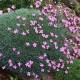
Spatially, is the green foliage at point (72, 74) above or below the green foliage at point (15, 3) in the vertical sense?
below

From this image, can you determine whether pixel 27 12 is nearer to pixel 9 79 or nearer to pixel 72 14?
pixel 9 79

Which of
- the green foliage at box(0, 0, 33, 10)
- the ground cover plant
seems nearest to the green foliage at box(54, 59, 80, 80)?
the ground cover plant

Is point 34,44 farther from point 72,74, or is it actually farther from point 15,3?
point 15,3

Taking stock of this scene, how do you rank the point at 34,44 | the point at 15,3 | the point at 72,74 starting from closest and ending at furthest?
the point at 34,44 < the point at 72,74 < the point at 15,3

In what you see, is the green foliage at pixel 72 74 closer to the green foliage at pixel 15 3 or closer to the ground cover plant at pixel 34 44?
the ground cover plant at pixel 34 44

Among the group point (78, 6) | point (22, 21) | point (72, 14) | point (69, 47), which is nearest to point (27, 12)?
point (22, 21)

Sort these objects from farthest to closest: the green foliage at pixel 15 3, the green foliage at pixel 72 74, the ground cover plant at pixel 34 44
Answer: the green foliage at pixel 15 3, the green foliage at pixel 72 74, the ground cover plant at pixel 34 44

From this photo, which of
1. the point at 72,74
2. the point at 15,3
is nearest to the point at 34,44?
the point at 72,74

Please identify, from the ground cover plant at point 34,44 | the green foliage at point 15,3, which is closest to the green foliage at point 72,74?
the ground cover plant at point 34,44
